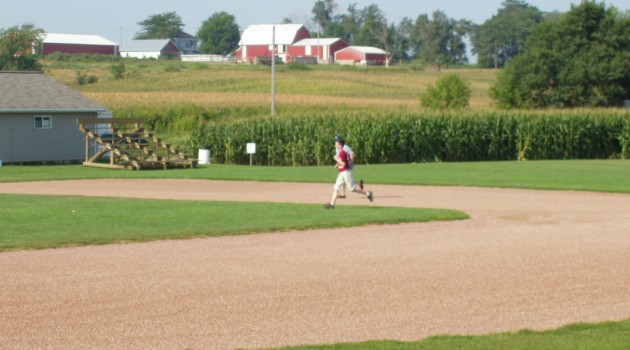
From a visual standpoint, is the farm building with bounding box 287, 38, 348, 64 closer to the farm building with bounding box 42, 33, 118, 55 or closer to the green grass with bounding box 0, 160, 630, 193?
the farm building with bounding box 42, 33, 118, 55

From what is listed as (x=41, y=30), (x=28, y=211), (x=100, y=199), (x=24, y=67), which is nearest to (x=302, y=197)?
(x=100, y=199)

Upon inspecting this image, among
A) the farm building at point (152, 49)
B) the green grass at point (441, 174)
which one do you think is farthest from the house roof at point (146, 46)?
the green grass at point (441, 174)

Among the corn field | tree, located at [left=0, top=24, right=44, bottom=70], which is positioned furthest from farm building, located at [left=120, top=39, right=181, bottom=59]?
the corn field

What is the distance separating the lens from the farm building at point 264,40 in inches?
6314

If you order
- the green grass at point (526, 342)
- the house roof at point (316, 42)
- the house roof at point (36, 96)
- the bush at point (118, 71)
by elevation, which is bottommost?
the green grass at point (526, 342)

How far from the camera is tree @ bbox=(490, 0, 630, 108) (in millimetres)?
70875

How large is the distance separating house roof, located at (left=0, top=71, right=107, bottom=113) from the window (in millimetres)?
489

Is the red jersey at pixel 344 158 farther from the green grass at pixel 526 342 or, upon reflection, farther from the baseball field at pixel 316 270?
the green grass at pixel 526 342

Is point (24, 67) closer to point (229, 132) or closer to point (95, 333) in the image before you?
point (229, 132)

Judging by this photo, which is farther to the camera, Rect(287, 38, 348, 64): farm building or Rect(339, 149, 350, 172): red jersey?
Rect(287, 38, 348, 64): farm building

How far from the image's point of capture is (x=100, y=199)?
27297 millimetres

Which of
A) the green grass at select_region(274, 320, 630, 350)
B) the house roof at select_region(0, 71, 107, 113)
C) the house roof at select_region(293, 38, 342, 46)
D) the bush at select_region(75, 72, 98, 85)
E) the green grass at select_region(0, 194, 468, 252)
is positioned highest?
the house roof at select_region(293, 38, 342, 46)

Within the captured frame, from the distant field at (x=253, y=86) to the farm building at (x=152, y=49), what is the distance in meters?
39.7

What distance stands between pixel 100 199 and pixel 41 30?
5858cm
